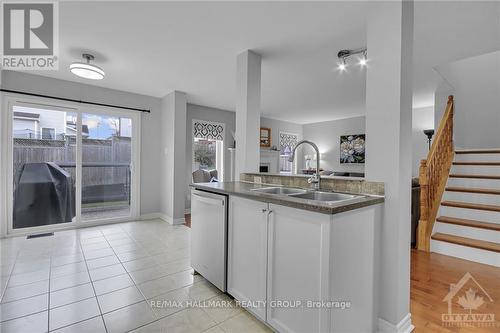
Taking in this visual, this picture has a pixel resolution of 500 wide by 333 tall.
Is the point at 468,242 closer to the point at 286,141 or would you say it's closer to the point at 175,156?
the point at 175,156

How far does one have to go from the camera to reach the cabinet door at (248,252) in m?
1.59

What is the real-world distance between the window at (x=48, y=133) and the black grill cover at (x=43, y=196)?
16.5 inches

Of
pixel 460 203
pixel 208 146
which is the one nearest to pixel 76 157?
pixel 208 146

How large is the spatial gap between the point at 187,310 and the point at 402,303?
1520mm

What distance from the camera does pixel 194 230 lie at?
2.34 metres

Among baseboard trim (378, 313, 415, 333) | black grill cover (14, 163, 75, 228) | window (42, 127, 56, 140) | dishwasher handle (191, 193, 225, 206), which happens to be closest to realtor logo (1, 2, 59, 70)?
window (42, 127, 56, 140)

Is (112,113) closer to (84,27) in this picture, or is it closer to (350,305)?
(84,27)

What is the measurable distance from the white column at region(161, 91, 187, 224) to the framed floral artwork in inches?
179

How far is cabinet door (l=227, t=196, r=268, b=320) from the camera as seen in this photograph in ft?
5.21

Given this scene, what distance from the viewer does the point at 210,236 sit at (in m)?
2.09

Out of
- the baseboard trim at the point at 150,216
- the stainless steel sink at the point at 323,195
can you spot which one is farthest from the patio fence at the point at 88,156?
the stainless steel sink at the point at 323,195

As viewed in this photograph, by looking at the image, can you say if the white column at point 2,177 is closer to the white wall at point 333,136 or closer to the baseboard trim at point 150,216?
the baseboard trim at point 150,216

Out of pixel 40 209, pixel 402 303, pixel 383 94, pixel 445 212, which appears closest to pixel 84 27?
pixel 383 94

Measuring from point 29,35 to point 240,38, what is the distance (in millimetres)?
2116
